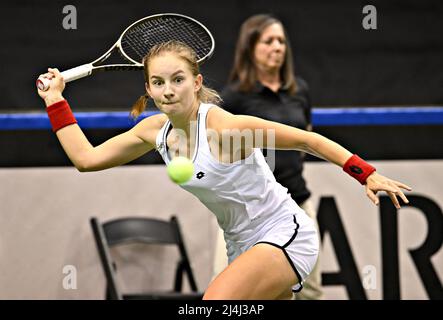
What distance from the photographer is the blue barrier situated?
15.7ft

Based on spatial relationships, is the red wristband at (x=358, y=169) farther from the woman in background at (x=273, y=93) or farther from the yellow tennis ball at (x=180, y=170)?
the woman in background at (x=273, y=93)

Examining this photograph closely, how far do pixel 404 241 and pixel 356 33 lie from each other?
4.08ft

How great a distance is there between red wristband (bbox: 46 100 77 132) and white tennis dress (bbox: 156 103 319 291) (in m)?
0.33

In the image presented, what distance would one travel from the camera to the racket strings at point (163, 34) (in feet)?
11.1

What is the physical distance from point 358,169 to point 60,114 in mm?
1078

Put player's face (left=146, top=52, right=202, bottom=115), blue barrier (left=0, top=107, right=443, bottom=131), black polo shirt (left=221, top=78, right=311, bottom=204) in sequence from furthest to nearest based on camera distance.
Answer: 1. blue barrier (left=0, top=107, right=443, bottom=131)
2. black polo shirt (left=221, top=78, right=311, bottom=204)
3. player's face (left=146, top=52, right=202, bottom=115)

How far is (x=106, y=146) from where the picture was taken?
3.16 m

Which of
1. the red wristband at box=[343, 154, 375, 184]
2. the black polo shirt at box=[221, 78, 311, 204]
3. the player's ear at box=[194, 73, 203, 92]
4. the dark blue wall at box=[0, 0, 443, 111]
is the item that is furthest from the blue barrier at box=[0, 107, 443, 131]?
the red wristband at box=[343, 154, 375, 184]

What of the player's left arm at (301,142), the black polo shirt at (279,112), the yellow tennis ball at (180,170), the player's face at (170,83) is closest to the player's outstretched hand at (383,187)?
the player's left arm at (301,142)

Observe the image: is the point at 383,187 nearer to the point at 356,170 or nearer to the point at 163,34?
the point at 356,170

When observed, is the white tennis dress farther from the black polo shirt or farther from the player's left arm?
the black polo shirt

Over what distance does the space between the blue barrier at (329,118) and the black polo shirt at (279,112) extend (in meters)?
0.60

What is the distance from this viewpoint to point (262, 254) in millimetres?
2904
